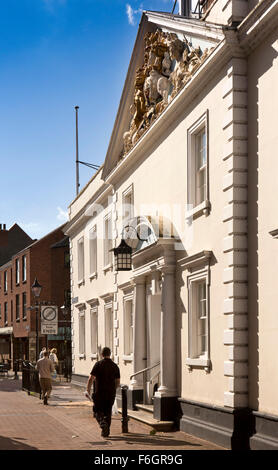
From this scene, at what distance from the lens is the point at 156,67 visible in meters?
18.5

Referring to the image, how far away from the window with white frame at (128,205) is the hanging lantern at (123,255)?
1.56 meters

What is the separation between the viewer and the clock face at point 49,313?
27781 mm

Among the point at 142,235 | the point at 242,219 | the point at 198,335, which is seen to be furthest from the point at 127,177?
the point at 242,219

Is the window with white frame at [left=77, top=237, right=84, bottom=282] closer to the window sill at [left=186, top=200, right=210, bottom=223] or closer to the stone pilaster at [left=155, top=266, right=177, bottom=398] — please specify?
the stone pilaster at [left=155, top=266, right=177, bottom=398]

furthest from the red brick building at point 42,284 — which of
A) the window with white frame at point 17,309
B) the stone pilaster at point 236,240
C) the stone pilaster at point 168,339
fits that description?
the stone pilaster at point 236,240

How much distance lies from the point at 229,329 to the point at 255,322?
69 centimetres

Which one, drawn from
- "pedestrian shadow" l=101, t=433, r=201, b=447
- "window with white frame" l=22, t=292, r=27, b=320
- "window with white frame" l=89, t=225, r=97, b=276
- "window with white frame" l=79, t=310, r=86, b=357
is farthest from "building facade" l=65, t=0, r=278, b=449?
"window with white frame" l=22, t=292, r=27, b=320

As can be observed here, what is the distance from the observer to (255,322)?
42.5 ft

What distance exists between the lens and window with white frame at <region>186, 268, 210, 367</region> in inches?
621

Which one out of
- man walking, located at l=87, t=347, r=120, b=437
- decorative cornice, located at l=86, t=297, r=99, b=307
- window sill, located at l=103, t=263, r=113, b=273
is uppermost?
window sill, located at l=103, t=263, r=113, b=273

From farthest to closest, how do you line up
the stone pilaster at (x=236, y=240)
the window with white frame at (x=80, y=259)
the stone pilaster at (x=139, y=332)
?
the window with white frame at (x=80, y=259) < the stone pilaster at (x=139, y=332) < the stone pilaster at (x=236, y=240)

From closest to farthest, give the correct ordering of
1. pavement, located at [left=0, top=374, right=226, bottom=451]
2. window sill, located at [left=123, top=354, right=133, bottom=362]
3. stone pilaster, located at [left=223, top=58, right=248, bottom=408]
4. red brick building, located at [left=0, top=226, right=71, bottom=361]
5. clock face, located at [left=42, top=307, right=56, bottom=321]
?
stone pilaster, located at [left=223, top=58, right=248, bottom=408], pavement, located at [left=0, top=374, right=226, bottom=451], window sill, located at [left=123, top=354, right=133, bottom=362], clock face, located at [left=42, top=307, right=56, bottom=321], red brick building, located at [left=0, top=226, right=71, bottom=361]

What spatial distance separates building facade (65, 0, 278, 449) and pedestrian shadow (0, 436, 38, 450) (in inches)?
129

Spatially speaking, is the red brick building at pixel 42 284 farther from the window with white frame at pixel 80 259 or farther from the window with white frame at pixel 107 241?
the window with white frame at pixel 107 241
